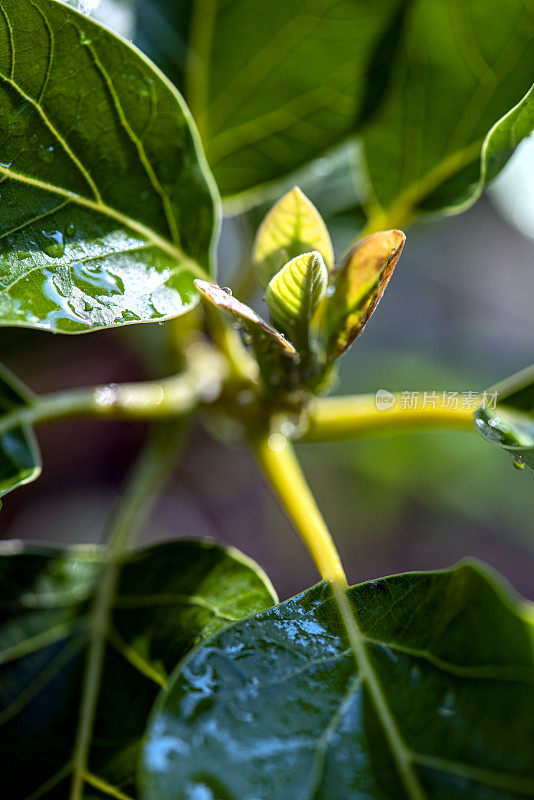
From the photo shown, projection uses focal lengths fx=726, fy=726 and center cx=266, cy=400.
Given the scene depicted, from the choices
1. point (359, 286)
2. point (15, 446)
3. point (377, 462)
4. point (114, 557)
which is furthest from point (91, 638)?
point (377, 462)

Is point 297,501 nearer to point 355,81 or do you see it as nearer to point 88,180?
point 88,180

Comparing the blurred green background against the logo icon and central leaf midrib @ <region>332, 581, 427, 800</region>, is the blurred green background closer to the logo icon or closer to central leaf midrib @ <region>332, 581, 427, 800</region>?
the logo icon

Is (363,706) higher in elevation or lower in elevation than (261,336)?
lower

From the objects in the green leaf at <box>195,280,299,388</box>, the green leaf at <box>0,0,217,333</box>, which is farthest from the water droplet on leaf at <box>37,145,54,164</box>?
the green leaf at <box>195,280,299,388</box>

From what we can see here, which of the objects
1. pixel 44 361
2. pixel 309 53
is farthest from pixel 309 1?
pixel 44 361

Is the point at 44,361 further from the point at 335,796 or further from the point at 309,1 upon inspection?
the point at 335,796
